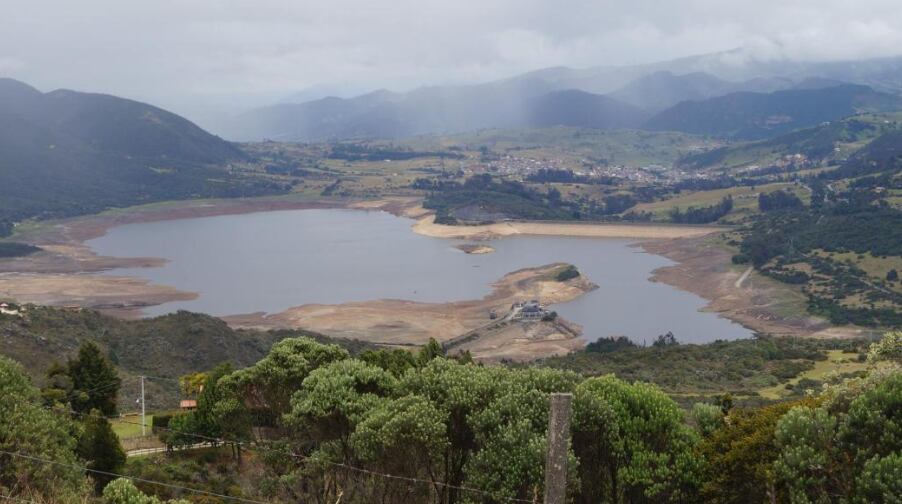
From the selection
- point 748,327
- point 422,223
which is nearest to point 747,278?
point 748,327

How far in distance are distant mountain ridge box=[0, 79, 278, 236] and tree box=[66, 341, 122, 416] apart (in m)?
85.2

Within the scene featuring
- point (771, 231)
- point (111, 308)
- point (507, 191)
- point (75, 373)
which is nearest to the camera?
point (75, 373)

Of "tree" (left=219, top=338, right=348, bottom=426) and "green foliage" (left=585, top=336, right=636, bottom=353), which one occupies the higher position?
"tree" (left=219, top=338, right=348, bottom=426)

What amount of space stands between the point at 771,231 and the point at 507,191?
47813 millimetres

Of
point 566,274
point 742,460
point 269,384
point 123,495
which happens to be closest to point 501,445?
point 742,460

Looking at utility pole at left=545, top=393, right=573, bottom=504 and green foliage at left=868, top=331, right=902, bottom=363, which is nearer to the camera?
utility pole at left=545, top=393, right=573, bottom=504

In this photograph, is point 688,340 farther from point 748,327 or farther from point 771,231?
point 771,231

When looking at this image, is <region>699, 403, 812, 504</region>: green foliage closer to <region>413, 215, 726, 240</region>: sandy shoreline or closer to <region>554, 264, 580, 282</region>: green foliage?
<region>554, 264, 580, 282</region>: green foliage

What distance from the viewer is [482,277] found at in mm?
69375

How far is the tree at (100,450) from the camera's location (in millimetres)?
14422

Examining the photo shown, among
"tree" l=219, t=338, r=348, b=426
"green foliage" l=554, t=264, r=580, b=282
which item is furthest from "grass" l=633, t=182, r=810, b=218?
"tree" l=219, t=338, r=348, b=426

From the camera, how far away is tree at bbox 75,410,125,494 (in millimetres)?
14422

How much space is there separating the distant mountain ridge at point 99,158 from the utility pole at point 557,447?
340 feet

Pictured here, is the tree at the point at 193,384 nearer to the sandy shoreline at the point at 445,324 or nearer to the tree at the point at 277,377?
the tree at the point at 277,377
